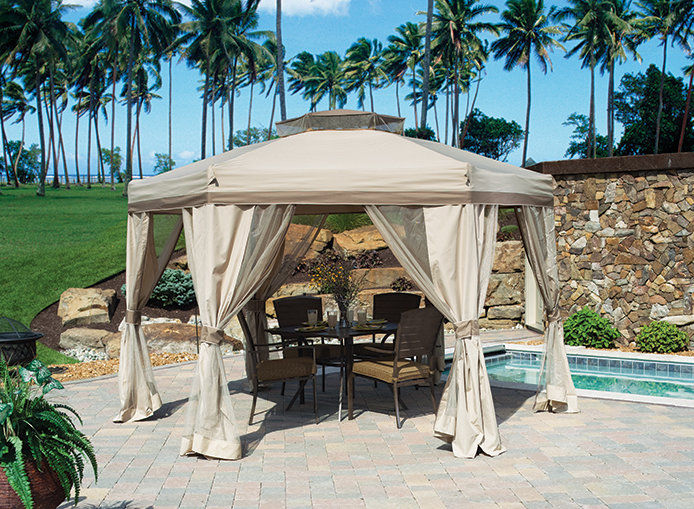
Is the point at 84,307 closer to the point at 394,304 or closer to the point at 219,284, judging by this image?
the point at 394,304

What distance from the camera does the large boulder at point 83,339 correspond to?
35.2 ft

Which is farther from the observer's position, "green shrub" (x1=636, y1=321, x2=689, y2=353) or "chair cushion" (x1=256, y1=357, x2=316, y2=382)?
"green shrub" (x1=636, y1=321, x2=689, y2=353)

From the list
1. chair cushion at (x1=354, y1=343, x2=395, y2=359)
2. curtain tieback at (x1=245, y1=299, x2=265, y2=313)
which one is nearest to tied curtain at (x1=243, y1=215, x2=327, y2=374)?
curtain tieback at (x1=245, y1=299, x2=265, y2=313)

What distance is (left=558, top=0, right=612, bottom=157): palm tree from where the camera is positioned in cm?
3572

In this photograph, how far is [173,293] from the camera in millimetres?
12914

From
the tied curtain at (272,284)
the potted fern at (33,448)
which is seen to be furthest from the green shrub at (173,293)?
the potted fern at (33,448)

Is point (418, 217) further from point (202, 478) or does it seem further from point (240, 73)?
point (240, 73)

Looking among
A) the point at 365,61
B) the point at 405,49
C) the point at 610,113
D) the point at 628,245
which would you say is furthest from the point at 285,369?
the point at 365,61

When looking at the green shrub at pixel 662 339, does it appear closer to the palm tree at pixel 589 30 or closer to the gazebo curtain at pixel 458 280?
the gazebo curtain at pixel 458 280

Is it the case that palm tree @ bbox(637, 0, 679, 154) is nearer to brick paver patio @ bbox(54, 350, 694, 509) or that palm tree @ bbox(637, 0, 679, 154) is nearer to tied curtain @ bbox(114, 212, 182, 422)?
brick paver patio @ bbox(54, 350, 694, 509)

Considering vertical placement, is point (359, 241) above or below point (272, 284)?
above

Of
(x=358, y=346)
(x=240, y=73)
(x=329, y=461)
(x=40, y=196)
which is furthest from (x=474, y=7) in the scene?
(x=329, y=461)

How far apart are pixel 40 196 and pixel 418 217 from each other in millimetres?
31263

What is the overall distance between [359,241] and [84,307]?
20.2 ft
